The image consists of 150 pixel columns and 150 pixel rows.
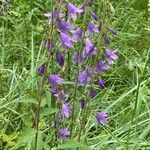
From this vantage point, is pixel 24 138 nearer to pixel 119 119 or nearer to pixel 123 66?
pixel 119 119

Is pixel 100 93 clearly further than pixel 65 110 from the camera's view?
Yes

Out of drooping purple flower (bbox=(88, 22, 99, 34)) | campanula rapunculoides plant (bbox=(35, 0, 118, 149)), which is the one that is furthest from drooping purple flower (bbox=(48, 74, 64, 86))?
drooping purple flower (bbox=(88, 22, 99, 34))

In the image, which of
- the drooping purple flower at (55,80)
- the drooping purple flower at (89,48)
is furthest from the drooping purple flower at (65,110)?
the drooping purple flower at (89,48)

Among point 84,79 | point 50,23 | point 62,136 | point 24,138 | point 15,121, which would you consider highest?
point 50,23

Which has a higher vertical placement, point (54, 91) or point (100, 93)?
point (54, 91)

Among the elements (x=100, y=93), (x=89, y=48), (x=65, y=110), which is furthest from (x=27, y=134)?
(x=100, y=93)

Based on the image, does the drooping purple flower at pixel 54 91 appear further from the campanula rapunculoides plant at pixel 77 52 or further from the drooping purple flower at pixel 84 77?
the drooping purple flower at pixel 84 77

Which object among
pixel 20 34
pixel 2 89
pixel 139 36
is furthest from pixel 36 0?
pixel 2 89

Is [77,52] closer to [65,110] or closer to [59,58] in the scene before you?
[59,58]

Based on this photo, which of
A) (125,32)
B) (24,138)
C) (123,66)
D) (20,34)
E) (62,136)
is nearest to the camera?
(24,138)
